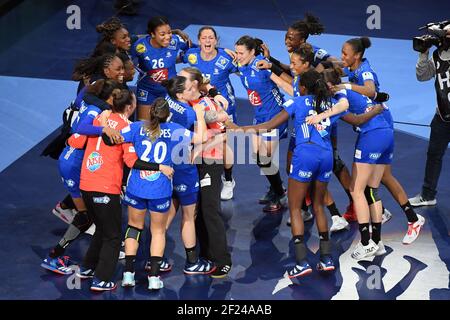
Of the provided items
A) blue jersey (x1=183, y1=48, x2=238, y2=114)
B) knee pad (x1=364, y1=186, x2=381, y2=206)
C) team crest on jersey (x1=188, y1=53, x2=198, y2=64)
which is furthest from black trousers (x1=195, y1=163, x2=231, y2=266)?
team crest on jersey (x1=188, y1=53, x2=198, y2=64)

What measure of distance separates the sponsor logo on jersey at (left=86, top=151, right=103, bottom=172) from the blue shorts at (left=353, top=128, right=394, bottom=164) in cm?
257

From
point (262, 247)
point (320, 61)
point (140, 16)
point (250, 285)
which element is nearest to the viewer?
point (250, 285)

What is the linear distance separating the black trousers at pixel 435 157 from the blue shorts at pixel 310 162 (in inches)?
83.5

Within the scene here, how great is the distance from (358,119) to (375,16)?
8000 mm

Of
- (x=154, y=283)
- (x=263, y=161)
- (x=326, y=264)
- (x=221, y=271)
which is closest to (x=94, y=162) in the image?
(x=154, y=283)

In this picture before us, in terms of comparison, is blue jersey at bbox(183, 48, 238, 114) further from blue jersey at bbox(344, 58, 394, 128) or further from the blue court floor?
blue jersey at bbox(344, 58, 394, 128)

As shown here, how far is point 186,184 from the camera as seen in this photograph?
28.1ft

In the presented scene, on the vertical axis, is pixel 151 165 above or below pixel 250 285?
above

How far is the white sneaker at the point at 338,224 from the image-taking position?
9.76 m

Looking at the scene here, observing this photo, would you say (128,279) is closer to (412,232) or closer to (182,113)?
(182,113)

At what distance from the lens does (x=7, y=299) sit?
820 cm

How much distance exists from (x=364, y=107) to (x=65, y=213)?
334 cm
